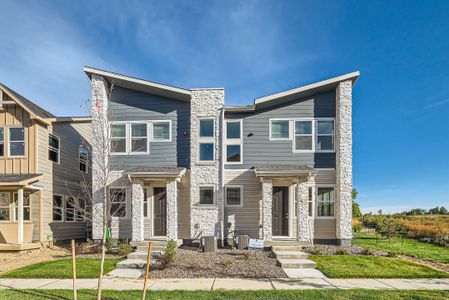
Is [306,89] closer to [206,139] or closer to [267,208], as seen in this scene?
[206,139]

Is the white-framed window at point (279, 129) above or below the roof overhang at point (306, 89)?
below

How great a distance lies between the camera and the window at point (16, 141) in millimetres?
12555

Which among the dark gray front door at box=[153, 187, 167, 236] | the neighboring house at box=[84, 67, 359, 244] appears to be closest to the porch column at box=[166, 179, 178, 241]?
the neighboring house at box=[84, 67, 359, 244]

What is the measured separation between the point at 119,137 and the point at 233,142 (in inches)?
214

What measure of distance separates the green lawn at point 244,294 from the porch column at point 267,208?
4.94m

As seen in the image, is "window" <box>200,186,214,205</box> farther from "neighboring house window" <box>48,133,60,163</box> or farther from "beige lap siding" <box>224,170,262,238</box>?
"neighboring house window" <box>48,133,60,163</box>

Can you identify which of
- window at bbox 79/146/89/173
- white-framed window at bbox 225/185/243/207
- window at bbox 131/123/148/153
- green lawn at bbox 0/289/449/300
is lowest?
green lawn at bbox 0/289/449/300

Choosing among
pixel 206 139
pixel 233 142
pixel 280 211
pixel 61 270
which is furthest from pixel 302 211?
pixel 61 270

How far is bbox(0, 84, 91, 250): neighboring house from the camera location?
11.8m

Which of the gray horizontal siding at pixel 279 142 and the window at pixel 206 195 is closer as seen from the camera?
the window at pixel 206 195

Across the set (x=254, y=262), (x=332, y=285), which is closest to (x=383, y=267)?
(x=332, y=285)

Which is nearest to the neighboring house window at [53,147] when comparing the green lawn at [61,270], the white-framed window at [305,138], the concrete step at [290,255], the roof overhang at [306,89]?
the green lawn at [61,270]

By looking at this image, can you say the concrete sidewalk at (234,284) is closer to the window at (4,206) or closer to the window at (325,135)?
Answer: the window at (4,206)

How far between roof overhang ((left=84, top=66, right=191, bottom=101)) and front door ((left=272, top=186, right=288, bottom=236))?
6018 millimetres
